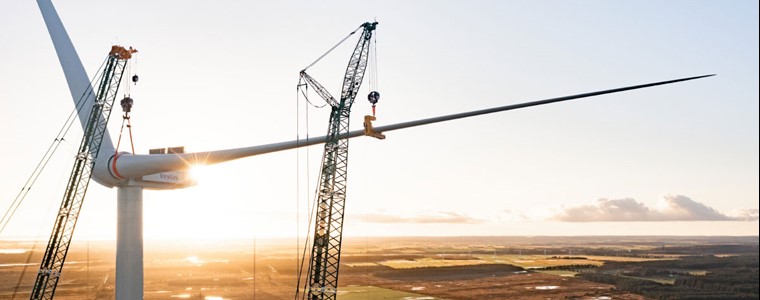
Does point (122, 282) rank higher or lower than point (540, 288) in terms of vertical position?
higher

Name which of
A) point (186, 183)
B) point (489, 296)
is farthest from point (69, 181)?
point (489, 296)

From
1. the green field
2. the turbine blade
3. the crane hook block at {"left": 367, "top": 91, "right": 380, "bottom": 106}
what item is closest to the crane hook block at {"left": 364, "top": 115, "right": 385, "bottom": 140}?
the crane hook block at {"left": 367, "top": 91, "right": 380, "bottom": 106}

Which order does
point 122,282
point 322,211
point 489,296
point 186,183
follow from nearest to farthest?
point 122,282 < point 186,183 < point 322,211 < point 489,296

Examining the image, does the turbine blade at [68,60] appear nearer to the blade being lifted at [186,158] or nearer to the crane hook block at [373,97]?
the blade being lifted at [186,158]

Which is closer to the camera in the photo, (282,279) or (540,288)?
(540,288)

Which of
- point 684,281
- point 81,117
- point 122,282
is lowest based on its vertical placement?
point 684,281

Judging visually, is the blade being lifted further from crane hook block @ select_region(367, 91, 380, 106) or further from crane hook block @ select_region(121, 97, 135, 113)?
crane hook block @ select_region(121, 97, 135, 113)

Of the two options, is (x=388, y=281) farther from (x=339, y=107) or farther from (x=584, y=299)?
(x=339, y=107)

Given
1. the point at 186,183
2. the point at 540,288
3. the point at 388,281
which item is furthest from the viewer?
the point at 388,281
